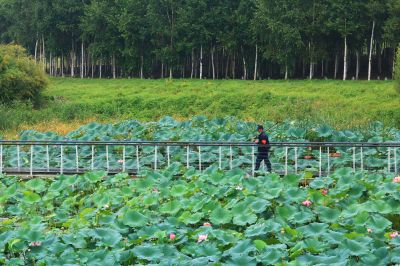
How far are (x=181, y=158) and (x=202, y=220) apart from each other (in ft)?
19.8

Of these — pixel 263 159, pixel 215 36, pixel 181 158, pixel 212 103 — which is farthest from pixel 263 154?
pixel 215 36

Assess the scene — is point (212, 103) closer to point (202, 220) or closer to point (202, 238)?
point (202, 220)

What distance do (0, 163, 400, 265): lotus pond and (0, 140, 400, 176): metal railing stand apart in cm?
286

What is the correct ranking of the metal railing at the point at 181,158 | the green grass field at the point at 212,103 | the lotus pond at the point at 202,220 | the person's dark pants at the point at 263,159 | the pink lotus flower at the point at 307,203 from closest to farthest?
the lotus pond at the point at 202,220
the pink lotus flower at the point at 307,203
the person's dark pants at the point at 263,159
the metal railing at the point at 181,158
the green grass field at the point at 212,103

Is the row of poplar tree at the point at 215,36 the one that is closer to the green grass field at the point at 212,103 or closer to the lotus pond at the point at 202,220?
the green grass field at the point at 212,103

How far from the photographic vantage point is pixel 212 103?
1271 inches

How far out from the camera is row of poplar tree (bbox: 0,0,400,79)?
3900cm

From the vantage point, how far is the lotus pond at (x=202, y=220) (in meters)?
6.59

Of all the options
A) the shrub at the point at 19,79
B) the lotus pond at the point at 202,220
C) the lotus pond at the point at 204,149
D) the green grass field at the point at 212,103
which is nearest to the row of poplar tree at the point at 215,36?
the green grass field at the point at 212,103

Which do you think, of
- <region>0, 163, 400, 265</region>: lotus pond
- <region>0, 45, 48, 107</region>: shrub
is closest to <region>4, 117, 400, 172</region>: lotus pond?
<region>0, 163, 400, 265</region>: lotus pond

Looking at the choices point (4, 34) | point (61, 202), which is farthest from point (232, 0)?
point (61, 202)

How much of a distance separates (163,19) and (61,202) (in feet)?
123

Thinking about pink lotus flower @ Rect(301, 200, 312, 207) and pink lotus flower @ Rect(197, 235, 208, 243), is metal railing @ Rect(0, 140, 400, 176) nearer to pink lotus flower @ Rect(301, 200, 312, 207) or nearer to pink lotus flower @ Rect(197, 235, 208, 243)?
pink lotus flower @ Rect(301, 200, 312, 207)

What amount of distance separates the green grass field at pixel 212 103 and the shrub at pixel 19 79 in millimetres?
1020
